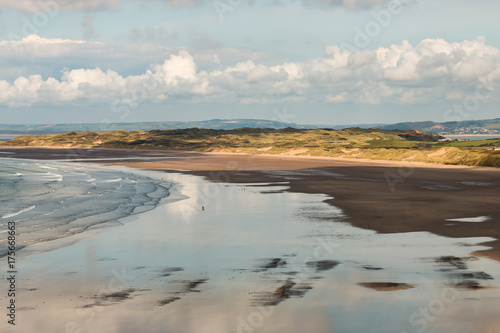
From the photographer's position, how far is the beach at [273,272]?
10.9 m

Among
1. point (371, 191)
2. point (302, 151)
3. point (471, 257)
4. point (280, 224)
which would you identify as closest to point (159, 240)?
point (280, 224)

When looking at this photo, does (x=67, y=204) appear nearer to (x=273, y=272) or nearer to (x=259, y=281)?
(x=273, y=272)

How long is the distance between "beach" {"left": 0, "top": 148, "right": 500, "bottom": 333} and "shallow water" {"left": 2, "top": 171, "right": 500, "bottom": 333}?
0.16 feet

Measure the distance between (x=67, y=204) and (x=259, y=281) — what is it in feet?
74.6

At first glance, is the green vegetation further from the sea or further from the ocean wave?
the ocean wave

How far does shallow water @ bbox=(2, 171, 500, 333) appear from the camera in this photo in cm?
1082

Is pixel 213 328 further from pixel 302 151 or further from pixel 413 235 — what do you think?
pixel 302 151

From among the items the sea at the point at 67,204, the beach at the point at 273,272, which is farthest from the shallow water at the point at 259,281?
the sea at the point at 67,204

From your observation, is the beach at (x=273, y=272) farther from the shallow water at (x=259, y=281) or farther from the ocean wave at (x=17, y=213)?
the ocean wave at (x=17, y=213)

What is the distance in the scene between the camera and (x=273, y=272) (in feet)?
49.2

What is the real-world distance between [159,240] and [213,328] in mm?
10585

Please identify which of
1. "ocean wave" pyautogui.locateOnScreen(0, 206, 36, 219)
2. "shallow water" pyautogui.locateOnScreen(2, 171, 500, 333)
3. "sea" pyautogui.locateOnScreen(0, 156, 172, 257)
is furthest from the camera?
"ocean wave" pyautogui.locateOnScreen(0, 206, 36, 219)

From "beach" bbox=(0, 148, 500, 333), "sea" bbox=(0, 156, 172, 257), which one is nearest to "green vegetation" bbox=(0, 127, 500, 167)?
"sea" bbox=(0, 156, 172, 257)

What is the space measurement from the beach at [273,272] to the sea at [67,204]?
161 centimetres
